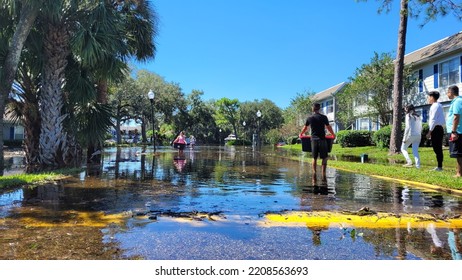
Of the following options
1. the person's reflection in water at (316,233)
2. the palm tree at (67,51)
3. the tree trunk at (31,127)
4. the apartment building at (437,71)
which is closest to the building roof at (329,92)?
the apartment building at (437,71)

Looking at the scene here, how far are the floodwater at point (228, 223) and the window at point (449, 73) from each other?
1912 cm

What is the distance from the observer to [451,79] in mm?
23453

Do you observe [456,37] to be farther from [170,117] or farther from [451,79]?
[170,117]

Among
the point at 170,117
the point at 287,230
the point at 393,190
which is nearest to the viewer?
the point at 287,230

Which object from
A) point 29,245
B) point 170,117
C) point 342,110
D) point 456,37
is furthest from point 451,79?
point 170,117

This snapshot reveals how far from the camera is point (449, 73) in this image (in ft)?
77.7

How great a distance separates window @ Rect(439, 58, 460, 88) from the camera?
75.8 ft

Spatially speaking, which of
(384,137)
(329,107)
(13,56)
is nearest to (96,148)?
(13,56)

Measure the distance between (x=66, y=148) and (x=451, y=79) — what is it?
22.5 metres

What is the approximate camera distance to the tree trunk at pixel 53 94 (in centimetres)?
1146

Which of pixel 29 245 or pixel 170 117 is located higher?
pixel 170 117

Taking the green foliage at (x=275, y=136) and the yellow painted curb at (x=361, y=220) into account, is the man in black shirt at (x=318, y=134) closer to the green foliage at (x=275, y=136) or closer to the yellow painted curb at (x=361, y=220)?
the yellow painted curb at (x=361, y=220)

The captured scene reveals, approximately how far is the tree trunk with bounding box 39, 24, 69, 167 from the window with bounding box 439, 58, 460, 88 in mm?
22140

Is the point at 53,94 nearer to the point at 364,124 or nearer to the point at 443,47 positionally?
the point at 443,47
